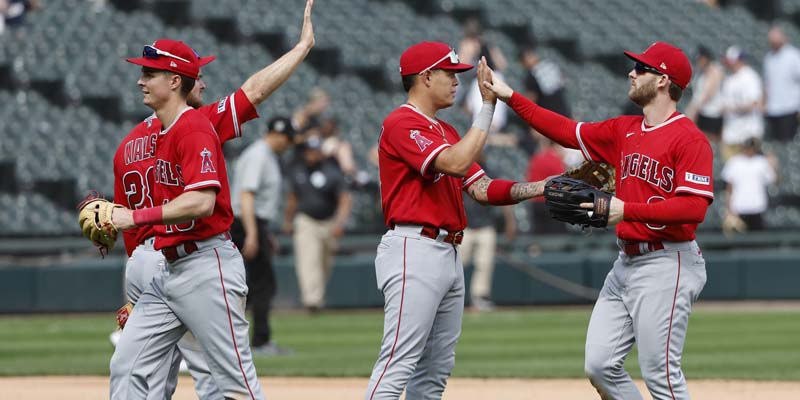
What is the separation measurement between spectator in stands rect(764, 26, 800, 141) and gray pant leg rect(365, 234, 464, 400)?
42.3ft

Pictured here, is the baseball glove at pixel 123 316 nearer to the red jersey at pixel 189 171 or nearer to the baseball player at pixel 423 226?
the red jersey at pixel 189 171

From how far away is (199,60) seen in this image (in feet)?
18.2

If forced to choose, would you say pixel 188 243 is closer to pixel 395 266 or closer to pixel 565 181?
pixel 395 266

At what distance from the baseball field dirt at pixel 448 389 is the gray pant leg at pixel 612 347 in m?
2.14

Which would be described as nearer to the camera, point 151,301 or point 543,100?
point 151,301

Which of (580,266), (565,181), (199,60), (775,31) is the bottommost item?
(580,266)

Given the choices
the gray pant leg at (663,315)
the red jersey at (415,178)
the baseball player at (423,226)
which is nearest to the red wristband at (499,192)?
the baseball player at (423,226)

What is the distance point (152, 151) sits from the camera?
548 cm

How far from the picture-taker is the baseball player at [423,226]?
5496 mm

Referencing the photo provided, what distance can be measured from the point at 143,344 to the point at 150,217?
66 centimetres

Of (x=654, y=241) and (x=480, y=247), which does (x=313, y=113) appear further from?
(x=654, y=241)

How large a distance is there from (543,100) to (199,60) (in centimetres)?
1179

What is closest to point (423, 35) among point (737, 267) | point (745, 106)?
point (745, 106)

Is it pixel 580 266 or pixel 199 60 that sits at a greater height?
pixel 199 60
